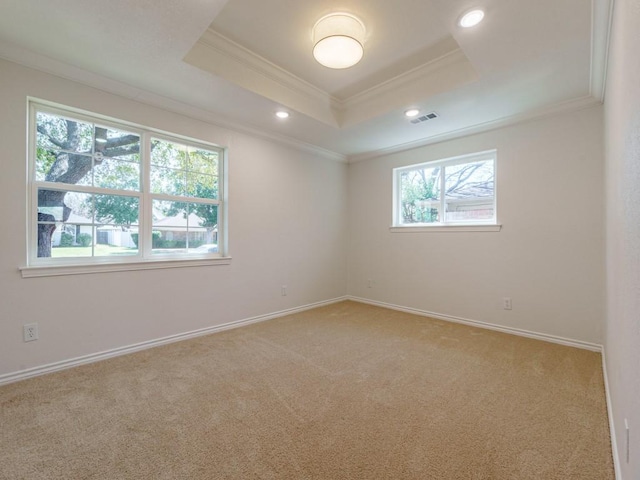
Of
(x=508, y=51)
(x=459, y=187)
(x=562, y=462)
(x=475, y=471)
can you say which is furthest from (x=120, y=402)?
(x=459, y=187)

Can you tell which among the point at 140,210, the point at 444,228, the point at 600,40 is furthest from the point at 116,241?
the point at 600,40

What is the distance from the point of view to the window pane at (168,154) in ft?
9.89

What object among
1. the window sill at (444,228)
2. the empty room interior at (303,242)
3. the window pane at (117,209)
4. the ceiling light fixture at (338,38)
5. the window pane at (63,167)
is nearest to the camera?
the empty room interior at (303,242)

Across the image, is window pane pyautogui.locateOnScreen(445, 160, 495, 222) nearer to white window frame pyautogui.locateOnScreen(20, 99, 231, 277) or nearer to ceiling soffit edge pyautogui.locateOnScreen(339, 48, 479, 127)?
ceiling soffit edge pyautogui.locateOnScreen(339, 48, 479, 127)

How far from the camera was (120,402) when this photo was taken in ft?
6.28

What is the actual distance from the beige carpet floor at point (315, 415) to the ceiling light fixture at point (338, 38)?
249cm

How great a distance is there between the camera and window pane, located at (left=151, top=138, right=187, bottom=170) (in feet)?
9.89

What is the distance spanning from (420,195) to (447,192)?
0.40 meters

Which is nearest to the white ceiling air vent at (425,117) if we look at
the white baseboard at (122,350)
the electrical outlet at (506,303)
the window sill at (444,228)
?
the window sill at (444,228)

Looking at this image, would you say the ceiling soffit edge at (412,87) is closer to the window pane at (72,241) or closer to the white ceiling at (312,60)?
the white ceiling at (312,60)

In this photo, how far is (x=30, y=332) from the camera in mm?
2254

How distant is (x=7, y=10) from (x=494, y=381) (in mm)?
4181

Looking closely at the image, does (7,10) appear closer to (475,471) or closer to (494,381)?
(475,471)

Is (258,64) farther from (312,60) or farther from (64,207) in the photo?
(64,207)
